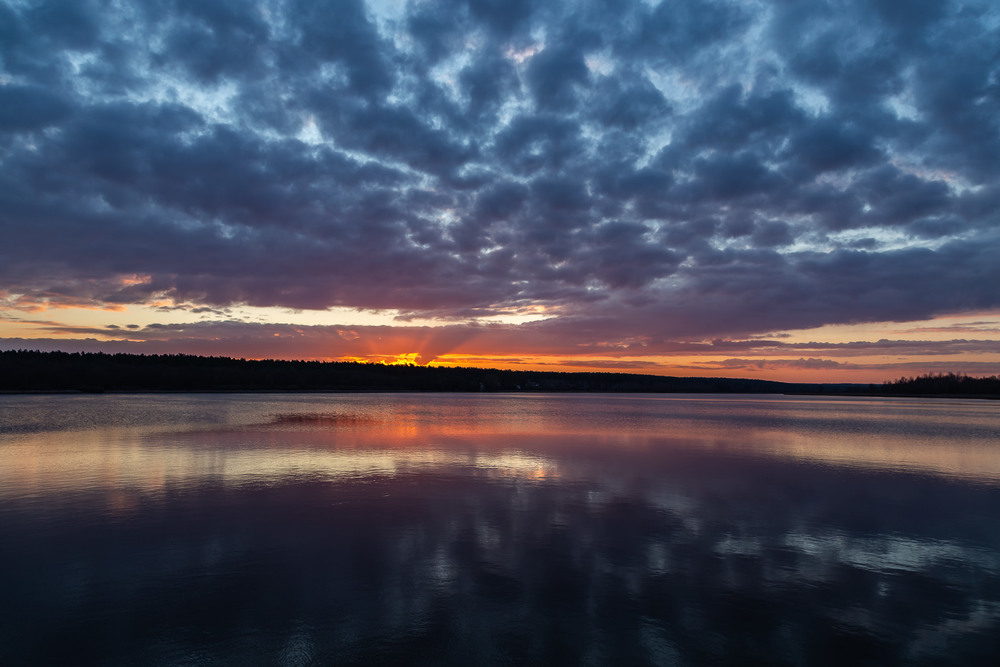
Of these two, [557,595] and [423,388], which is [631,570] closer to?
[557,595]

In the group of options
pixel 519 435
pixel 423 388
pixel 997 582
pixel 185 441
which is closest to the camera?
pixel 997 582

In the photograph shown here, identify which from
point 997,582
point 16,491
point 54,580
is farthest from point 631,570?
point 16,491

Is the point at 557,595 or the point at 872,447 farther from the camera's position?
the point at 872,447

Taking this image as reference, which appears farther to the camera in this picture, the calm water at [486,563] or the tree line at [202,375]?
the tree line at [202,375]

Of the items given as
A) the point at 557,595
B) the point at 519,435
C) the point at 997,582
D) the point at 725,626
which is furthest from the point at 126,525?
the point at 519,435

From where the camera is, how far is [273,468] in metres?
17.8

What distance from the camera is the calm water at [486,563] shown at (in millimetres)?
6348

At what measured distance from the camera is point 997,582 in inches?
341

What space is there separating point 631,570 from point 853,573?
3.63 metres

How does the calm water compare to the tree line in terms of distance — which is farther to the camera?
the tree line

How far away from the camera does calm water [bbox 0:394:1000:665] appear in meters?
6.35

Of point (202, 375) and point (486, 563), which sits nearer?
point (486, 563)

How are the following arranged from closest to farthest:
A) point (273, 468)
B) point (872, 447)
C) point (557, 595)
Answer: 1. point (557, 595)
2. point (273, 468)
3. point (872, 447)

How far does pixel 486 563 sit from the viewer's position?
8.95 metres
